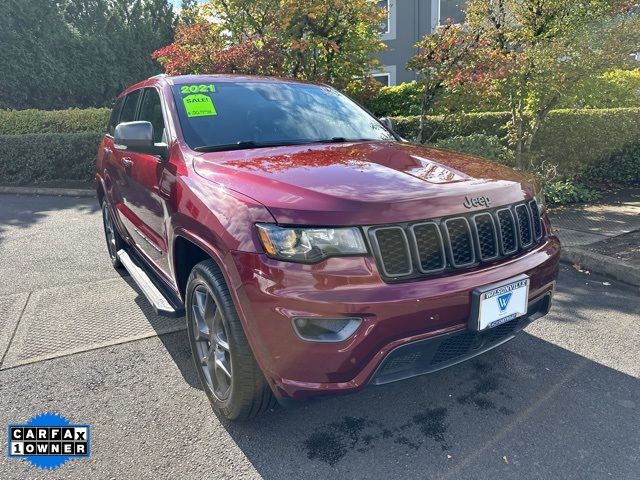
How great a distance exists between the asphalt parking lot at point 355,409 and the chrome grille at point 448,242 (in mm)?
863

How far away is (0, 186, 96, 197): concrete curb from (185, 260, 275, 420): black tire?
Result: 7.69 m

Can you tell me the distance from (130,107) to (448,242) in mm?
3292

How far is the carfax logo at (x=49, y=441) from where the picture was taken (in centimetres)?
226

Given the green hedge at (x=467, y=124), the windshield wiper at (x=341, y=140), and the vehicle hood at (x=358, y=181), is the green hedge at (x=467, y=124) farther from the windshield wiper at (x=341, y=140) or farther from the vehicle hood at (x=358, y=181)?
the vehicle hood at (x=358, y=181)

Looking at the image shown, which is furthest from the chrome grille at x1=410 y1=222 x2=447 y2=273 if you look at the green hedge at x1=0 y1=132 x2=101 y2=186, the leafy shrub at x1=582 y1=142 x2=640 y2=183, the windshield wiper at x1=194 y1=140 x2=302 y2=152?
the green hedge at x1=0 y1=132 x2=101 y2=186

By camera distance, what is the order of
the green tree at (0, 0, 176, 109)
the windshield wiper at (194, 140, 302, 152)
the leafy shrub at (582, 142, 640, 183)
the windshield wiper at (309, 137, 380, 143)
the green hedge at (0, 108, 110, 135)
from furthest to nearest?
Answer: 1. the green tree at (0, 0, 176, 109)
2. the green hedge at (0, 108, 110, 135)
3. the leafy shrub at (582, 142, 640, 183)
4. the windshield wiper at (309, 137, 380, 143)
5. the windshield wiper at (194, 140, 302, 152)

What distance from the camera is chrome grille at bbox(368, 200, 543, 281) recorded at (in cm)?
196

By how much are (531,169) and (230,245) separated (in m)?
6.57

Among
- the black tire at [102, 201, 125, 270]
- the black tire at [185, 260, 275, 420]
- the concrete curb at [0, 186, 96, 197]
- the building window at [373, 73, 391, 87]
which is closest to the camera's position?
the black tire at [185, 260, 275, 420]

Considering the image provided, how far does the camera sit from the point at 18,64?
1374cm

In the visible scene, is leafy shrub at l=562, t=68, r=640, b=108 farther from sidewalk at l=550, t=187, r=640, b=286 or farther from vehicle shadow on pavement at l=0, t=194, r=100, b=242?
vehicle shadow on pavement at l=0, t=194, r=100, b=242

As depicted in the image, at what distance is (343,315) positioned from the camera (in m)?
1.86

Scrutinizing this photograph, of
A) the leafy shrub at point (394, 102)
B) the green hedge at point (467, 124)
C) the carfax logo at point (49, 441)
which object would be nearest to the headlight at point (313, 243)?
the carfax logo at point (49, 441)

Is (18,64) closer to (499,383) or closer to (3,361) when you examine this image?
(3,361)
